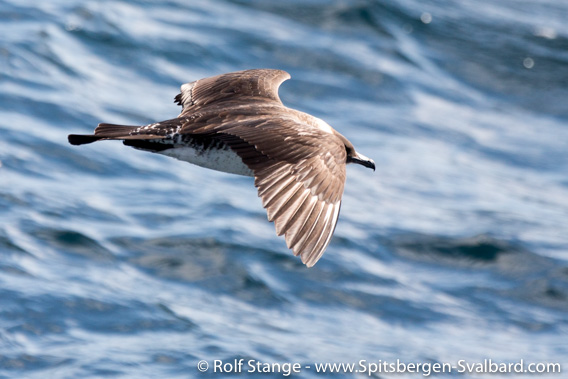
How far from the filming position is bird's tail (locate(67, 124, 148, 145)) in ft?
18.5

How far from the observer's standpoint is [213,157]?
242 inches

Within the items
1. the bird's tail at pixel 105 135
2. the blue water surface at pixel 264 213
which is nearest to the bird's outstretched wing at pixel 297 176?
→ the bird's tail at pixel 105 135

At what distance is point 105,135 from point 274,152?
1.02m

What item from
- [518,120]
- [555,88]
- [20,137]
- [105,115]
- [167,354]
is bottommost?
[167,354]

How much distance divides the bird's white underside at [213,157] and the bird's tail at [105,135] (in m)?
0.33

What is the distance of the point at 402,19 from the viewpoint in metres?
16.6

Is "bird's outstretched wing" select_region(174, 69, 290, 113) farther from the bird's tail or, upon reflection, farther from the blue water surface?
the blue water surface

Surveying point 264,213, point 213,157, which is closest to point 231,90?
point 213,157

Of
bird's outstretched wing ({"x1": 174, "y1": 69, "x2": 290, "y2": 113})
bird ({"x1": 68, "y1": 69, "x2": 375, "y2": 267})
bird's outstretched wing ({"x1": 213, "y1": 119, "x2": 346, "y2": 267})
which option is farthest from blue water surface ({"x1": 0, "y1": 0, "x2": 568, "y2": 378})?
bird's outstretched wing ({"x1": 213, "y1": 119, "x2": 346, "y2": 267})

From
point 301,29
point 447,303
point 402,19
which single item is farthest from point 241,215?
point 402,19

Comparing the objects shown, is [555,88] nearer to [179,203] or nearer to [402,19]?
[402,19]

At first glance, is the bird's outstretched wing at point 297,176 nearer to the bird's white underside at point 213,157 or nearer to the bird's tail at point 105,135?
the bird's white underside at point 213,157

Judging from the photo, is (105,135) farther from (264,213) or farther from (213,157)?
(264,213)

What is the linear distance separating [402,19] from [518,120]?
2998mm
